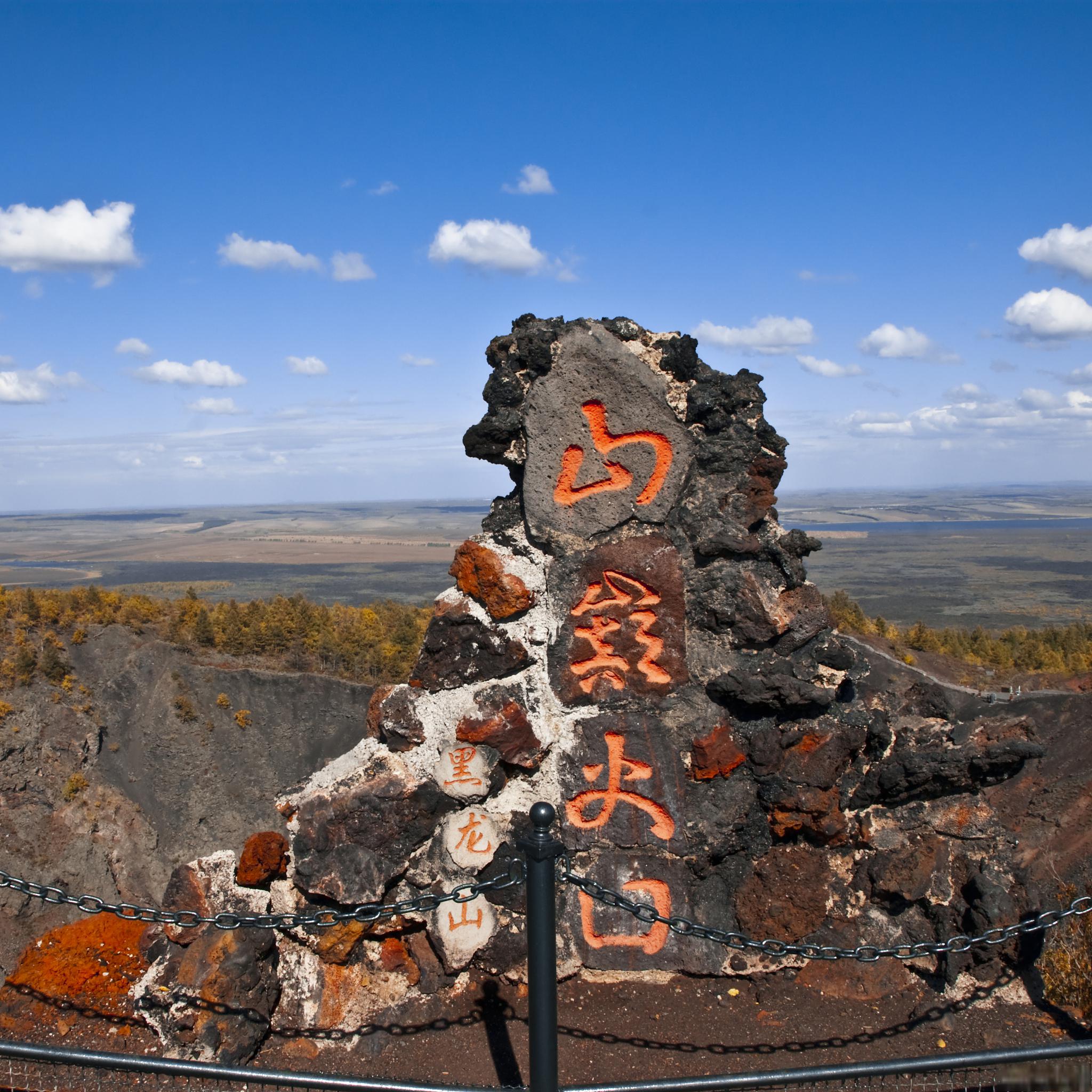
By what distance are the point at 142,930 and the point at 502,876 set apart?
7.77ft

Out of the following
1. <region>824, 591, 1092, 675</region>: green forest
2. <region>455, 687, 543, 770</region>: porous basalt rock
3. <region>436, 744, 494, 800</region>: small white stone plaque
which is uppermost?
<region>455, 687, 543, 770</region>: porous basalt rock

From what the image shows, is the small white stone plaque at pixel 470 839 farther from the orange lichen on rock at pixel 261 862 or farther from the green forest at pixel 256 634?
the green forest at pixel 256 634

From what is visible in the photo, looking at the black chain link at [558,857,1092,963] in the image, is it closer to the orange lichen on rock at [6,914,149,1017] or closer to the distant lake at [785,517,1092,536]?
the orange lichen on rock at [6,914,149,1017]

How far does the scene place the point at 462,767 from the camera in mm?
4113

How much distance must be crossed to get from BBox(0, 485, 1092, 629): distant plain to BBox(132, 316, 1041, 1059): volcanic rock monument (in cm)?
2906

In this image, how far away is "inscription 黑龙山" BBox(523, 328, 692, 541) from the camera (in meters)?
4.17

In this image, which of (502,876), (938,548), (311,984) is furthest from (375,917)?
(938,548)

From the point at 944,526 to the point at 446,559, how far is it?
64.0 metres

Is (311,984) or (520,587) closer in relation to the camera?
(311,984)

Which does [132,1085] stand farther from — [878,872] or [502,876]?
[878,872]

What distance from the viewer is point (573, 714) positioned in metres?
4.23

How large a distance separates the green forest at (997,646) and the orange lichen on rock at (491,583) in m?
12.6

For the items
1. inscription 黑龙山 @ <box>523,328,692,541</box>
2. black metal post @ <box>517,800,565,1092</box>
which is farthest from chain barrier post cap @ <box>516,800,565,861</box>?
inscription 黑龙山 @ <box>523,328,692,541</box>

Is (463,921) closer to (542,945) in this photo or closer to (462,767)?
(462,767)
